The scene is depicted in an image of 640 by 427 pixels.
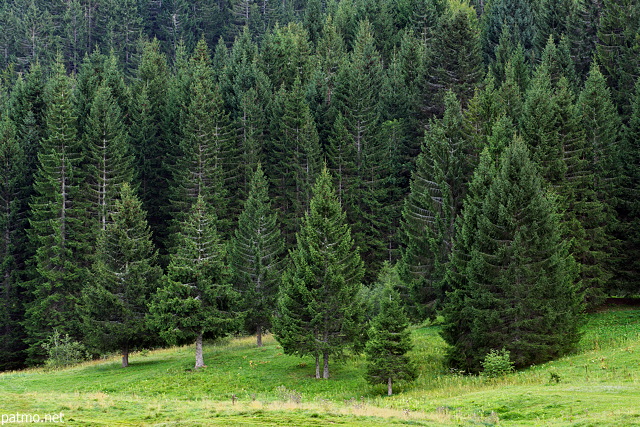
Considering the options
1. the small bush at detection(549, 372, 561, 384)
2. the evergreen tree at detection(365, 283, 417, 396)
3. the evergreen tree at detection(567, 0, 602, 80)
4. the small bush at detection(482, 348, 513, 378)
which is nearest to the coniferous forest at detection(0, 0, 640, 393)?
the evergreen tree at detection(365, 283, 417, 396)

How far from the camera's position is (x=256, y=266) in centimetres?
5775

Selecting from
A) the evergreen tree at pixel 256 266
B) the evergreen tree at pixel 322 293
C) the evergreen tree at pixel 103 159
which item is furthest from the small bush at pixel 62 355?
the evergreen tree at pixel 322 293

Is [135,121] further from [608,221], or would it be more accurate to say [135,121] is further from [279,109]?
[608,221]

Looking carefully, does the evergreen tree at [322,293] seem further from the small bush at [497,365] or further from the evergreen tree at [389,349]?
the small bush at [497,365]

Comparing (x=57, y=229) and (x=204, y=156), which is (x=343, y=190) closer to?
(x=204, y=156)

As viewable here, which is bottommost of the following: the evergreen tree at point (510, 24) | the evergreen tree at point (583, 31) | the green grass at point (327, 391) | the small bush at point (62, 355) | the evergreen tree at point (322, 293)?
the green grass at point (327, 391)

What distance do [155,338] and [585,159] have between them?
40.4m

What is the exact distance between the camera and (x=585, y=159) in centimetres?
5944

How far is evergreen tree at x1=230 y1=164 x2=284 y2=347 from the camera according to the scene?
56.5 m

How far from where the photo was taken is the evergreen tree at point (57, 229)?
70.1 m

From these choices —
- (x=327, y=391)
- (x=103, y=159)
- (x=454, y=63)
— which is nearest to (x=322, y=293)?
(x=327, y=391)

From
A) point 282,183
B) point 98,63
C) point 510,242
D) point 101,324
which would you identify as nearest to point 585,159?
point 510,242

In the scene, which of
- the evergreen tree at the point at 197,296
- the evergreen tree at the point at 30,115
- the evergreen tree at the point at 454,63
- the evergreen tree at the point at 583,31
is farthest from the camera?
the evergreen tree at the point at 583,31

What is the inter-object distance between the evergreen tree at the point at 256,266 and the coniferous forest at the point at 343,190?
0.82 feet
